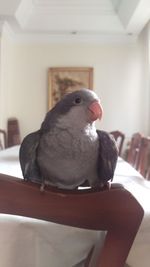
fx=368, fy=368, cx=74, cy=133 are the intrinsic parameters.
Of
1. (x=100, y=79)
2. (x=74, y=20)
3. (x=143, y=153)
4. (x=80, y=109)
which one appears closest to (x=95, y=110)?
(x=80, y=109)

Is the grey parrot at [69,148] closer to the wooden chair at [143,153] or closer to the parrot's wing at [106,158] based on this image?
A: the parrot's wing at [106,158]

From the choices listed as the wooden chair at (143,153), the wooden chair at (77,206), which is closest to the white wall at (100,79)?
the wooden chair at (143,153)

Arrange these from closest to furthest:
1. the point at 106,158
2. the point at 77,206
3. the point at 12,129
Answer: the point at 77,206, the point at 106,158, the point at 12,129

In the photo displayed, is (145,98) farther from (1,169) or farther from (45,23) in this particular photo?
(1,169)

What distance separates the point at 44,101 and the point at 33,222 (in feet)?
12.8

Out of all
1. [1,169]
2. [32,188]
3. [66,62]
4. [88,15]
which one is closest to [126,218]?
[32,188]

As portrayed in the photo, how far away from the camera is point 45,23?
427 centimetres

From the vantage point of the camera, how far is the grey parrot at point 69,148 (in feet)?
2.48

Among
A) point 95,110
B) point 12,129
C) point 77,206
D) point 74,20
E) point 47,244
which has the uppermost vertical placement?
point 74,20

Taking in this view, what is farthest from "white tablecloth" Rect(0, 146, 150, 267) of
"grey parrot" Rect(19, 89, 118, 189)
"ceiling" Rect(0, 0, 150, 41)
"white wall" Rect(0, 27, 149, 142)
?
"white wall" Rect(0, 27, 149, 142)

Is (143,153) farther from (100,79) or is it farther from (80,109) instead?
(100,79)

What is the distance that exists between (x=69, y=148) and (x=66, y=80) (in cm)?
393

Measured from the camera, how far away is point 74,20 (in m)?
4.23

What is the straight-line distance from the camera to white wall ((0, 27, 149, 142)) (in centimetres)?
464
